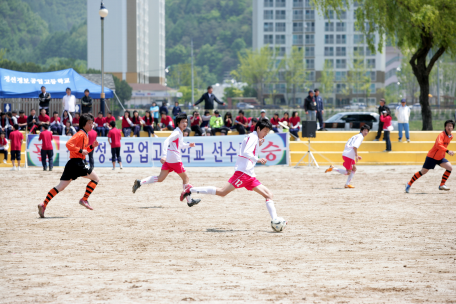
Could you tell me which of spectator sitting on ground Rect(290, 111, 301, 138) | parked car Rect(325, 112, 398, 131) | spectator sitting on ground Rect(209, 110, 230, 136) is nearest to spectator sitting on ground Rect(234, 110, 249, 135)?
spectator sitting on ground Rect(209, 110, 230, 136)

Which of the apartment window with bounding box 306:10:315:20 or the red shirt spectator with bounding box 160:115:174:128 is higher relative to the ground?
the apartment window with bounding box 306:10:315:20

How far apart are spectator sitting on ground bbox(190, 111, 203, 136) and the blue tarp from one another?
5895 millimetres

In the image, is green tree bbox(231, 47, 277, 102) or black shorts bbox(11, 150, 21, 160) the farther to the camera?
green tree bbox(231, 47, 277, 102)

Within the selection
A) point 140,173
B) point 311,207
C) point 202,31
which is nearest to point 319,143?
point 140,173

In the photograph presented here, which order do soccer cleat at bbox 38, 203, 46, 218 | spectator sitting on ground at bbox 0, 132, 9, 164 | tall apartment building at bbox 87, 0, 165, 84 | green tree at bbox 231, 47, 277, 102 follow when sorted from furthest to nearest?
1. tall apartment building at bbox 87, 0, 165, 84
2. green tree at bbox 231, 47, 277, 102
3. spectator sitting on ground at bbox 0, 132, 9, 164
4. soccer cleat at bbox 38, 203, 46, 218

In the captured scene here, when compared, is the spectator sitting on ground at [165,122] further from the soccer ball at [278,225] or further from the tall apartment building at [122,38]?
the tall apartment building at [122,38]

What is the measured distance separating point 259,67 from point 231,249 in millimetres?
89707

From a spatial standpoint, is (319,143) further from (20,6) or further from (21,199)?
(20,6)

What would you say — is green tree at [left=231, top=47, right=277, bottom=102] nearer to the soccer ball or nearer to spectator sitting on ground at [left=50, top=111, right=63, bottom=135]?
spectator sitting on ground at [left=50, top=111, right=63, bottom=135]

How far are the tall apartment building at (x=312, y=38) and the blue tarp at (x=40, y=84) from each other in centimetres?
7875

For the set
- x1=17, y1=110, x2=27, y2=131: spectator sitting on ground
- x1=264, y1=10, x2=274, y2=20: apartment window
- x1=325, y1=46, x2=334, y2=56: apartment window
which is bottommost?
x1=17, y1=110, x2=27, y2=131: spectator sitting on ground

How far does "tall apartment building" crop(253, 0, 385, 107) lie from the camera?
336 ft

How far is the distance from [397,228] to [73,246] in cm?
512

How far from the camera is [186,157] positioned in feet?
67.0
